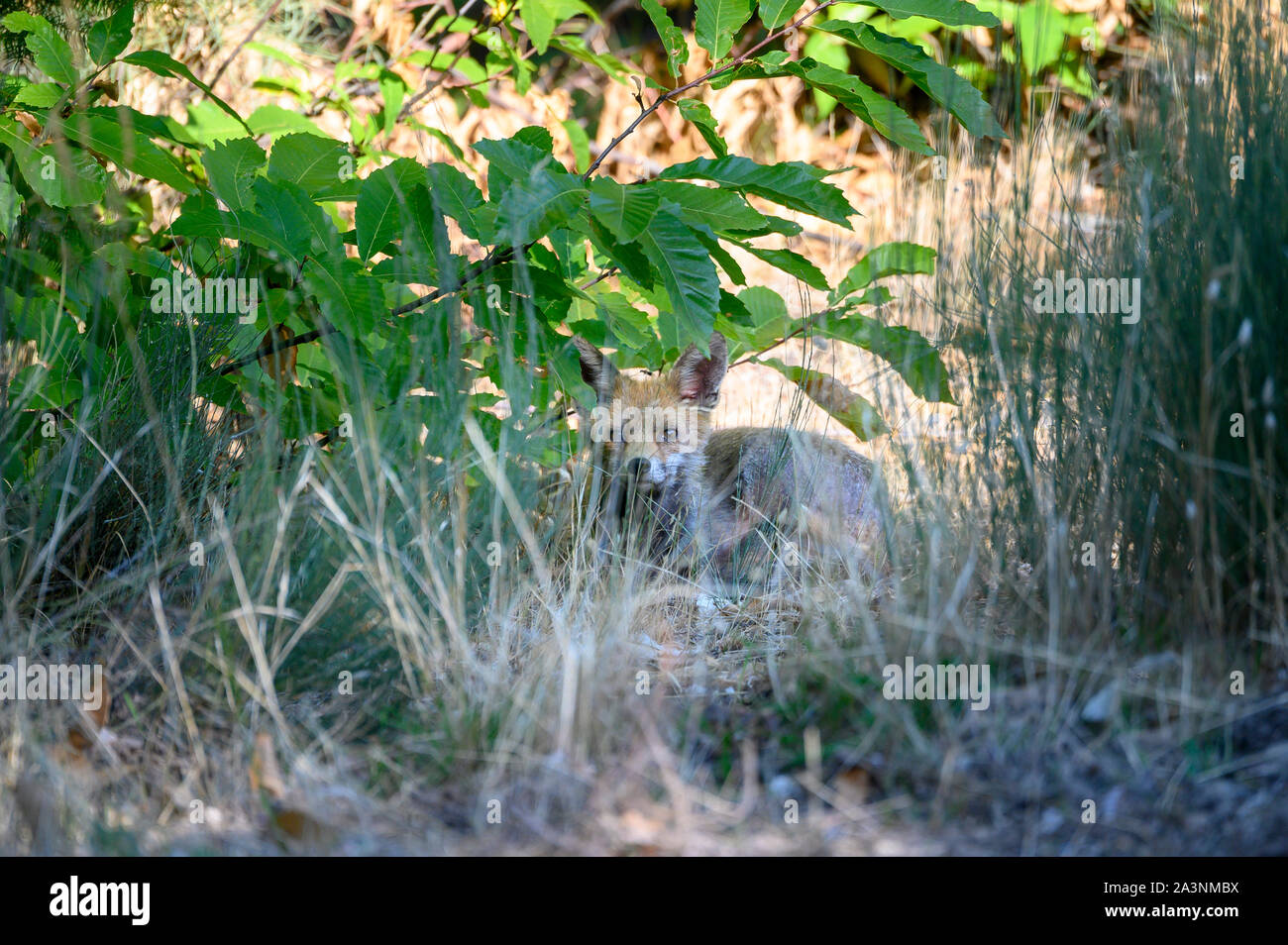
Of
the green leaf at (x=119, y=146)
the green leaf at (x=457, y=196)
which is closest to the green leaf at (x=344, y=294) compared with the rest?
the green leaf at (x=457, y=196)

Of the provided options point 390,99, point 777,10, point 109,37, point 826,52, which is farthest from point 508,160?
point 826,52

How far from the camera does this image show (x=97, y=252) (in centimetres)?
341

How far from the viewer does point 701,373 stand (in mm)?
5266

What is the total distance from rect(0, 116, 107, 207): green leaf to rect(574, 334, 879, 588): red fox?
2.02 meters

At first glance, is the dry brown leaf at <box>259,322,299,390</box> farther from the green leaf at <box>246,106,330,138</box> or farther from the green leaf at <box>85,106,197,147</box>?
the green leaf at <box>246,106,330,138</box>

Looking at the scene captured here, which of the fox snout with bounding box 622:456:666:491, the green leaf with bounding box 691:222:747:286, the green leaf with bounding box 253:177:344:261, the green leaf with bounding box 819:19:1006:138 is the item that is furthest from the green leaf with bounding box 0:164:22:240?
the fox snout with bounding box 622:456:666:491

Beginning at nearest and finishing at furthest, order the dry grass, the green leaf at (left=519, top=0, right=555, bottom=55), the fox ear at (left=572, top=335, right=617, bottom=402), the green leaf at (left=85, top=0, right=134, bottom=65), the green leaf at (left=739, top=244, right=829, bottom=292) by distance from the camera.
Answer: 1. the dry grass
2. the green leaf at (left=85, top=0, right=134, bottom=65)
3. the green leaf at (left=739, top=244, right=829, bottom=292)
4. the green leaf at (left=519, top=0, right=555, bottom=55)
5. the fox ear at (left=572, top=335, right=617, bottom=402)

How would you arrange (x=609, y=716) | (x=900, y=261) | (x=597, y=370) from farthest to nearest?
(x=597, y=370) → (x=900, y=261) → (x=609, y=716)

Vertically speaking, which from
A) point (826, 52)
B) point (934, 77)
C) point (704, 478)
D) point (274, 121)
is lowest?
point (704, 478)

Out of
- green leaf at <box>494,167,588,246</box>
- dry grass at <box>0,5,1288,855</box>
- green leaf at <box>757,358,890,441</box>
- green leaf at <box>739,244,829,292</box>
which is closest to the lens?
dry grass at <box>0,5,1288,855</box>

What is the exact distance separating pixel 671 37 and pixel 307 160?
4.12ft

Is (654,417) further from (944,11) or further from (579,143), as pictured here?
(944,11)

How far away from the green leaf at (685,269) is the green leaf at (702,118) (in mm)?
673

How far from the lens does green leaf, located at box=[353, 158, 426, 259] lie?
10.8 ft
